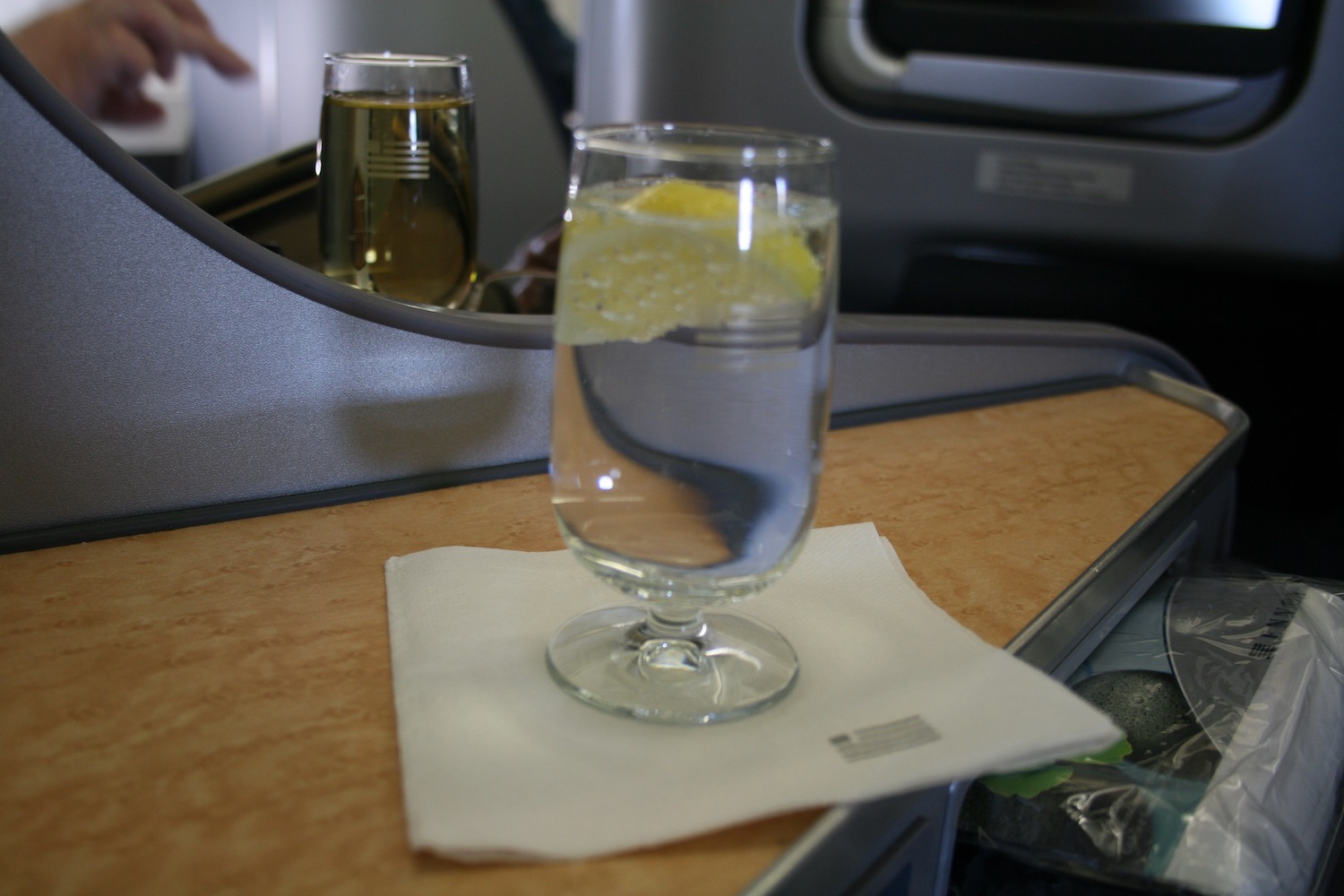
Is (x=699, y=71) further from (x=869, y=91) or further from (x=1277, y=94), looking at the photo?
(x=1277, y=94)

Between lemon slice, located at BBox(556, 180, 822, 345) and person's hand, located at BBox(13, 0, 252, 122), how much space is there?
0.68 meters

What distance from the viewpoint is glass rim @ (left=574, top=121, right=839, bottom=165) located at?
37 centimetres

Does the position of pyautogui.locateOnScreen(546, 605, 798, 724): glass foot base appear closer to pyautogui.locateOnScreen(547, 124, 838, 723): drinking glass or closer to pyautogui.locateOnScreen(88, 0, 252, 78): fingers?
pyautogui.locateOnScreen(547, 124, 838, 723): drinking glass

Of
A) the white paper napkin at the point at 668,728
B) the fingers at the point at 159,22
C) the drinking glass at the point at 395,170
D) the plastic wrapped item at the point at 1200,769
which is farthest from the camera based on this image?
the fingers at the point at 159,22

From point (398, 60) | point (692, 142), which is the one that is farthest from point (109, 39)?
point (692, 142)

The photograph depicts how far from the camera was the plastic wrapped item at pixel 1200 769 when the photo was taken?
17.7 inches

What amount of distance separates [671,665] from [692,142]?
0.59ft

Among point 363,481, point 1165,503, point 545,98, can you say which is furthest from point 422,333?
point 545,98

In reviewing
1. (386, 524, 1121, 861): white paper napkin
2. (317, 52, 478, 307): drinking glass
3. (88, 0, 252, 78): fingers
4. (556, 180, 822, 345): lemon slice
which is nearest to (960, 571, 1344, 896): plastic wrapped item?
(386, 524, 1121, 861): white paper napkin

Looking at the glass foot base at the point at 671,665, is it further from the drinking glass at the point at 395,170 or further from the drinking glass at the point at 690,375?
the drinking glass at the point at 395,170

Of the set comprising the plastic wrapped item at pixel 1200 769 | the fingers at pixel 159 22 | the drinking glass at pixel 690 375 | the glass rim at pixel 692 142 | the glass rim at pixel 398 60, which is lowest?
the plastic wrapped item at pixel 1200 769

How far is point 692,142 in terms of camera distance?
406 millimetres

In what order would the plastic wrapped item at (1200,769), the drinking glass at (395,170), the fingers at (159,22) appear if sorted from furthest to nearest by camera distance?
the fingers at (159,22)
the drinking glass at (395,170)
the plastic wrapped item at (1200,769)

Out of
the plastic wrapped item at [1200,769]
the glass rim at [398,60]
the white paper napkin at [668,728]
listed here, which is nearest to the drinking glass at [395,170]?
the glass rim at [398,60]
